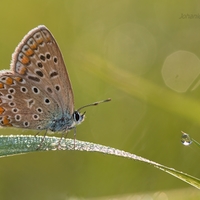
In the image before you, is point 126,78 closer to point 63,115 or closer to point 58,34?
point 63,115

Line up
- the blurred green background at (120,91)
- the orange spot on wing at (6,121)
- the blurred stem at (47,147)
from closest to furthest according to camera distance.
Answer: the blurred stem at (47,147), the orange spot on wing at (6,121), the blurred green background at (120,91)

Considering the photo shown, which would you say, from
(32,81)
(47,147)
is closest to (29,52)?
(32,81)

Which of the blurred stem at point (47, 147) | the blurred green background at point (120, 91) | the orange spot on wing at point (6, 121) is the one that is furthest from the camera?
the blurred green background at point (120, 91)

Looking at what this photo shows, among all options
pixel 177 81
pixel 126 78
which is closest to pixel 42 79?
pixel 126 78

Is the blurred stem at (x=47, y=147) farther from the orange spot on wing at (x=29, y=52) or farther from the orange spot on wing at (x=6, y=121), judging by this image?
the orange spot on wing at (x=29, y=52)

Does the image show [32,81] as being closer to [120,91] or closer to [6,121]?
[6,121]

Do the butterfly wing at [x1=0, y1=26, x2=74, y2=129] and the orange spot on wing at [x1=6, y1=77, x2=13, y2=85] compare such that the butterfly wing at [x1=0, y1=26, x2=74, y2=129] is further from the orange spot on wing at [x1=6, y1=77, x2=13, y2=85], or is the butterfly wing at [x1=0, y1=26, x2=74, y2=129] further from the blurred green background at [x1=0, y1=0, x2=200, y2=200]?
the blurred green background at [x1=0, y1=0, x2=200, y2=200]

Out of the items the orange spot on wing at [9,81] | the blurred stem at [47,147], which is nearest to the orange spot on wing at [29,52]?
the orange spot on wing at [9,81]

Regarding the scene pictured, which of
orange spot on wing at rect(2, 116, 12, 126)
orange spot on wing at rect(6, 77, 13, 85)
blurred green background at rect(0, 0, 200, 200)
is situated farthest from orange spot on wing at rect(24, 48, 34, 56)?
blurred green background at rect(0, 0, 200, 200)

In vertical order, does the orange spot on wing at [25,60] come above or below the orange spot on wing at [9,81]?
→ above
